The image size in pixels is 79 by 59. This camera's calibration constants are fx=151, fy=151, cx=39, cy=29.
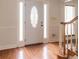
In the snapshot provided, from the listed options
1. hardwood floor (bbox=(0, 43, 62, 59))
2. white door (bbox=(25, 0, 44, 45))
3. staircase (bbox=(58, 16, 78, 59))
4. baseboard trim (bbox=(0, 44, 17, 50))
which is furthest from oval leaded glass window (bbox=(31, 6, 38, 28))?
staircase (bbox=(58, 16, 78, 59))

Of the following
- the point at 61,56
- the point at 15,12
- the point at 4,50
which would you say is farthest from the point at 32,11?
the point at 61,56

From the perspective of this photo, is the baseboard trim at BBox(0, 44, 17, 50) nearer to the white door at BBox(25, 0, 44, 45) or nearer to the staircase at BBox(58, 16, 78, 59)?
the white door at BBox(25, 0, 44, 45)

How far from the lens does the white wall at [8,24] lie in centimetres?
649

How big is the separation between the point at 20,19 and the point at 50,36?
2204mm

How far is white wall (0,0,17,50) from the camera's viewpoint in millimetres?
6492

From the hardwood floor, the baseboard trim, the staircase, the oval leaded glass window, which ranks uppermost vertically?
the oval leaded glass window

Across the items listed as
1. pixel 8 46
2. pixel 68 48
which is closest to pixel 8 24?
pixel 8 46

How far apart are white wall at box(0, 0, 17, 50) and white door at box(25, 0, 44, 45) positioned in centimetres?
76

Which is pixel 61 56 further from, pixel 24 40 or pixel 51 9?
pixel 51 9

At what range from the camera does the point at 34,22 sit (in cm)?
Answer: 778

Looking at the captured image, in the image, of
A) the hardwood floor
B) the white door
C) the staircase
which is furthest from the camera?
the white door

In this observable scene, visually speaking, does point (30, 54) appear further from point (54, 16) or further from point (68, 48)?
point (54, 16)

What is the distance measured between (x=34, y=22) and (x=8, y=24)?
155 cm

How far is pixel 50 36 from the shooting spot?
8.47 meters
